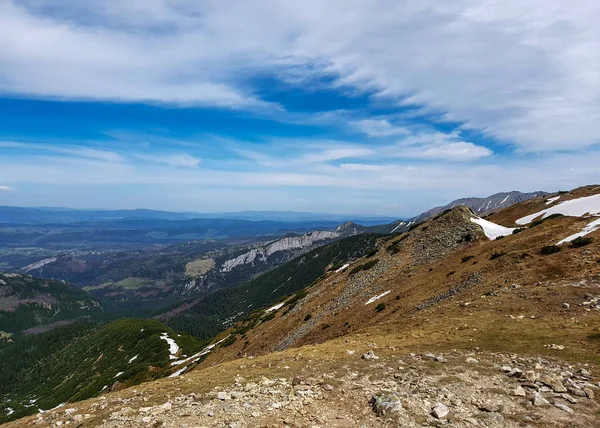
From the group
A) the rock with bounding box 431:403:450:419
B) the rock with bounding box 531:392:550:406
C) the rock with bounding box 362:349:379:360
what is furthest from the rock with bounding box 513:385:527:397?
the rock with bounding box 362:349:379:360

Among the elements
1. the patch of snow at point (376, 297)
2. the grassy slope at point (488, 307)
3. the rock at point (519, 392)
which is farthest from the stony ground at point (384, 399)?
the patch of snow at point (376, 297)

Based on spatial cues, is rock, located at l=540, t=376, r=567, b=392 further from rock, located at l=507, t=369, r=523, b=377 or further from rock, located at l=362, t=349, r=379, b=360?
rock, located at l=362, t=349, r=379, b=360

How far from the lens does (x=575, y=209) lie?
216ft

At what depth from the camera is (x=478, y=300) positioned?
28719mm

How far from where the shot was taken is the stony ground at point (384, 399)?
468 inches

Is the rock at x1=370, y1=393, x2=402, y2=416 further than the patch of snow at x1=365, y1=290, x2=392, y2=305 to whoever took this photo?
No

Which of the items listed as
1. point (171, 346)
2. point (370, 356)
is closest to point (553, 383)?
point (370, 356)

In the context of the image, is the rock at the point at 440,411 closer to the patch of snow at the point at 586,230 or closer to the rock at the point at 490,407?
the rock at the point at 490,407

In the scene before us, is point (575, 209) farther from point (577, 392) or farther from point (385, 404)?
point (385, 404)

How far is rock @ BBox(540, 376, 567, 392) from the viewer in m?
13.1

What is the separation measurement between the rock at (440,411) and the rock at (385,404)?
1190 mm

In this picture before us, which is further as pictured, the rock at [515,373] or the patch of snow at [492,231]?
the patch of snow at [492,231]

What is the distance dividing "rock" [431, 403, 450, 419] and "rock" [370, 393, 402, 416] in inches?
46.9

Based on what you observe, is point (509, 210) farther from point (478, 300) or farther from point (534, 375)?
point (534, 375)
